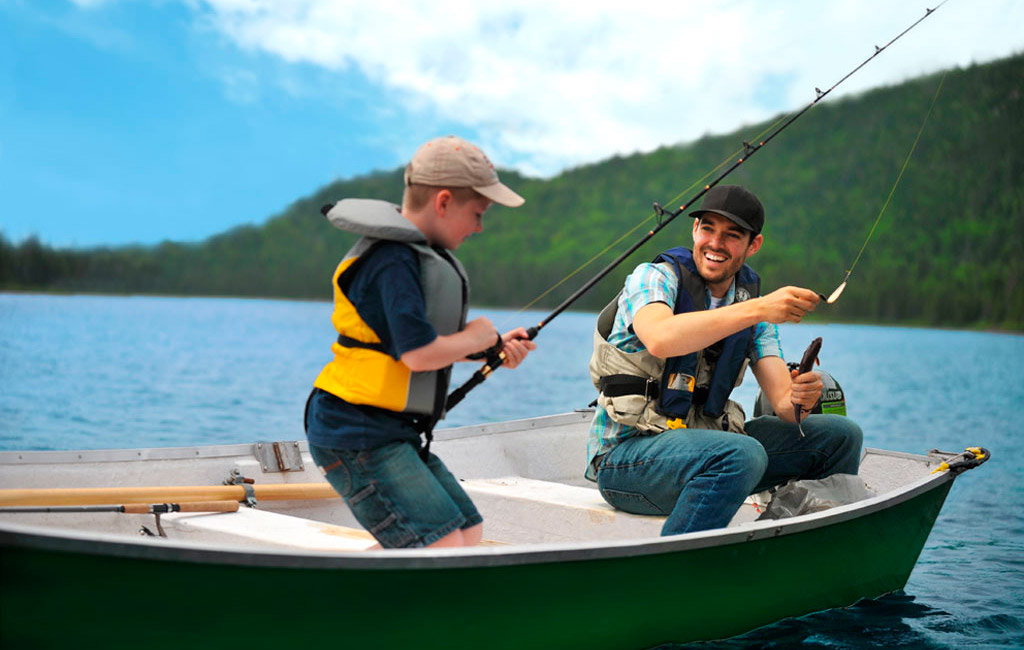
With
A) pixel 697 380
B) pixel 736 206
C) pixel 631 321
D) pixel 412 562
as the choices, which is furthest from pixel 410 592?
pixel 736 206

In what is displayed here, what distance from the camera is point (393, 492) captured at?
300cm

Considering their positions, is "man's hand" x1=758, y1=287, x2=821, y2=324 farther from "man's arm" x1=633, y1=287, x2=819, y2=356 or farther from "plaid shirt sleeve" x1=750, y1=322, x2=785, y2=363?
"plaid shirt sleeve" x1=750, y1=322, x2=785, y2=363

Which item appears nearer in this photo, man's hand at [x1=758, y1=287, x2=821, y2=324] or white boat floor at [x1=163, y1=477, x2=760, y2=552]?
man's hand at [x1=758, y1=287, x2=821, y2=324]

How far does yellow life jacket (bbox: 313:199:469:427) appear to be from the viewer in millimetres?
2906

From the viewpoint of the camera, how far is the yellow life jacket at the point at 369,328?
9.53 ft

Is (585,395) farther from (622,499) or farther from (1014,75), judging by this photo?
(1014,75)

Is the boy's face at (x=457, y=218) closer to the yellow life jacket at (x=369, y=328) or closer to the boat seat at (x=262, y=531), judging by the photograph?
the yellow life jacket at (x=369, y=328)

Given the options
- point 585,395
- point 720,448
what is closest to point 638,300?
point 720,448

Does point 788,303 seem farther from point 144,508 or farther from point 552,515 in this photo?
point 144,508

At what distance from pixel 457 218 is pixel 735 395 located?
16551mm

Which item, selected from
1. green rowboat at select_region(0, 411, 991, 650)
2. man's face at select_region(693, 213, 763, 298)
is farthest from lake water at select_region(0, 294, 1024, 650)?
man's face at select_region(693, 213, 763, 298)

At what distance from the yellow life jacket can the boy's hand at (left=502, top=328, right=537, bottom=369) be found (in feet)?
0.71

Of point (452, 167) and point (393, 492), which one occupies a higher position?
point (452, 167)

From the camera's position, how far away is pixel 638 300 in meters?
3.89
